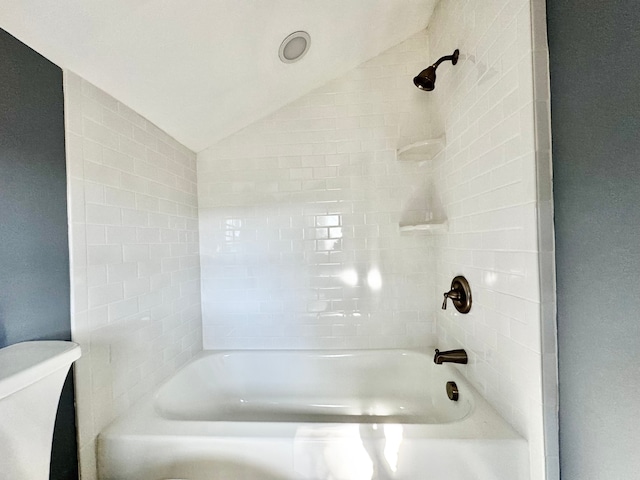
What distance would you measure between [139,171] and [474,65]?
1534 mm

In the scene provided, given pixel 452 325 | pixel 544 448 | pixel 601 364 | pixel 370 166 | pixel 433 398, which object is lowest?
pixel 433 398

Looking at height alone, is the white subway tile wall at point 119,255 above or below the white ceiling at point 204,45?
below

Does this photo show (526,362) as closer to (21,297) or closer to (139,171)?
(21,297)

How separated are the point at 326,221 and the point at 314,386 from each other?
1.03 m

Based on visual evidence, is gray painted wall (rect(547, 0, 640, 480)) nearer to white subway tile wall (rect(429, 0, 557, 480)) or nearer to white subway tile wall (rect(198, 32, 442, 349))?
white subway tile wall (rect(429, 0, 557, 480))

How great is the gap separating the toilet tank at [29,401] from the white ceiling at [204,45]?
89 cm

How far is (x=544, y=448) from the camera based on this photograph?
977 mm

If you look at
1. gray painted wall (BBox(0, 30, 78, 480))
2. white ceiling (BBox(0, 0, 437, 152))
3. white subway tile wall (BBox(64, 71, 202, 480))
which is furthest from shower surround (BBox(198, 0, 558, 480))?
gray painted wall (BBox(0, 30, 78, 480))

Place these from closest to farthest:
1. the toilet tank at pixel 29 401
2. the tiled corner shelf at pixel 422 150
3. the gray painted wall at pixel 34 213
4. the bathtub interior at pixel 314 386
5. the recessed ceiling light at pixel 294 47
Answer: the toilet tank at pixel 29 401 < the gray painted wall at pixel 34 213 < the recessed ceiling light at pixel 294 47 < the tiled corner shelf at pixel 422 150 < the bathtub interior at pixel 314 386

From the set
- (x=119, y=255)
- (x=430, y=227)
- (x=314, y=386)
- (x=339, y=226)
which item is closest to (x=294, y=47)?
(x=339, y=226)

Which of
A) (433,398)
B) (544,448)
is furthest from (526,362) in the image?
(433,398)

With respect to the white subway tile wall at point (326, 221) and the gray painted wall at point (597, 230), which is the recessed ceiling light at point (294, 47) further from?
the gray painted wall at point (597, 230)

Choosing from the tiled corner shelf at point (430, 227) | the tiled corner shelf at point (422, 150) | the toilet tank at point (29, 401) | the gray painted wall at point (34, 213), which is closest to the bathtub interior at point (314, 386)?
the tiled corner shelf at point (430, 227)

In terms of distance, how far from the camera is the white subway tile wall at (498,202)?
997 millimetres
